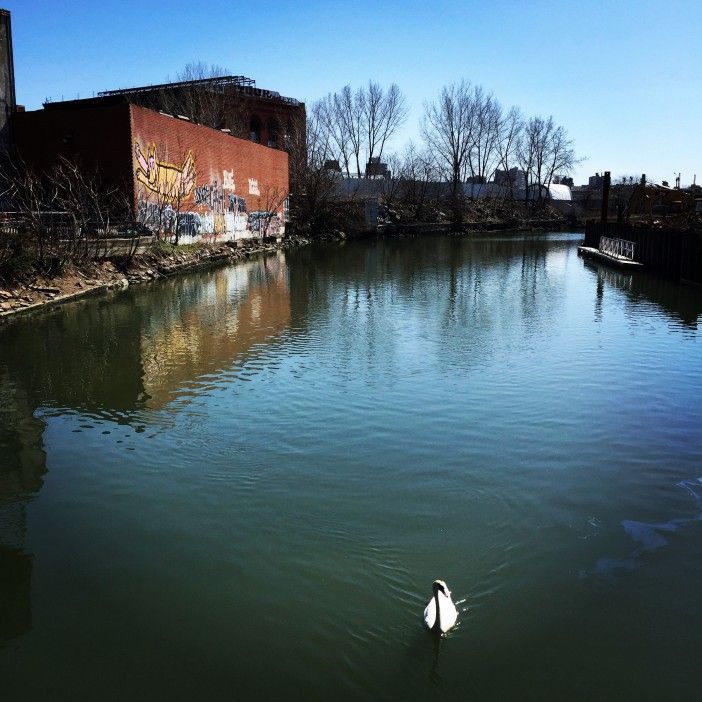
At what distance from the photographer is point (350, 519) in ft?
20.8

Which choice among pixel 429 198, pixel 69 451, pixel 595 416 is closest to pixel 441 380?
pixel 595 416

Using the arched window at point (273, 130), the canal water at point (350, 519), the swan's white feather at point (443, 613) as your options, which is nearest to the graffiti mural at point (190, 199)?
the canal water at point (350, 519)

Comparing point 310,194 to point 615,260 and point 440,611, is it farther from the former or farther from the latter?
point 440,611

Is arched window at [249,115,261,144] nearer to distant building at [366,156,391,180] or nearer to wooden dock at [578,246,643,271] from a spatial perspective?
distant building at [366,156,391,180]

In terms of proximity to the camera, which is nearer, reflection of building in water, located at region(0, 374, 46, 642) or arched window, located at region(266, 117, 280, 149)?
reflection of building in water, located at region(0, 374, 46, 642)

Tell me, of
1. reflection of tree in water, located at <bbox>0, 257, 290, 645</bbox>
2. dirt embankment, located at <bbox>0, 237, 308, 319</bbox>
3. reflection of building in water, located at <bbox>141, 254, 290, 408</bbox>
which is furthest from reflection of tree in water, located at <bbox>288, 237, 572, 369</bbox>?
dirt embankment, located at <bbox>0, 237, 308, 319</bbox>

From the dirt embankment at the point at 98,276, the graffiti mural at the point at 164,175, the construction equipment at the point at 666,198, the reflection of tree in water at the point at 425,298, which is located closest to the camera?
the reflection of tree in water at the point at 425,298

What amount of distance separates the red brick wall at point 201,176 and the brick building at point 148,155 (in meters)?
0.04

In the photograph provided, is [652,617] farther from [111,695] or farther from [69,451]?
[69,451]

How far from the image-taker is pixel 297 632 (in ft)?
15.9

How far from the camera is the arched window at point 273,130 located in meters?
61.8

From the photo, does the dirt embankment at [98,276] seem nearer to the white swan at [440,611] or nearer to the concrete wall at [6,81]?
the concrete wall at [6,81]

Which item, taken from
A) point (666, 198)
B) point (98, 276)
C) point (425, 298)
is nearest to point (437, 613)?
point (425, 298)

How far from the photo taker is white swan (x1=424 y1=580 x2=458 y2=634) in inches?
183
